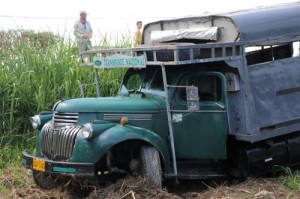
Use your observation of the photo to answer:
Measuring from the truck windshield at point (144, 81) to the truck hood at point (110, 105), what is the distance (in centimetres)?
32

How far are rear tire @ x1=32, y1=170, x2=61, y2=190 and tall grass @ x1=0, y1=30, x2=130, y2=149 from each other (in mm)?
2369

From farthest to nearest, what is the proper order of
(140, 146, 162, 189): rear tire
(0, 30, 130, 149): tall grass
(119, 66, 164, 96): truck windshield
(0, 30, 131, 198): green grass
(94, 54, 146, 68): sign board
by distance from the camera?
(0, 30, 130, 149): tall grass < (0, 30, 131, 198): green grass < (119, 66, 164, 96): truck windshield < (94, 54, 146, 68): sign board < (140, 146, 162, 189): rear tire

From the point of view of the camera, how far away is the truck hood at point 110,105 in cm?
706

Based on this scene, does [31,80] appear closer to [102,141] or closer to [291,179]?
[102,141]

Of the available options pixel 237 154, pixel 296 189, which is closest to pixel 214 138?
pixel 237 154

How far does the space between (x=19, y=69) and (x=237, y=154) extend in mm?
4963

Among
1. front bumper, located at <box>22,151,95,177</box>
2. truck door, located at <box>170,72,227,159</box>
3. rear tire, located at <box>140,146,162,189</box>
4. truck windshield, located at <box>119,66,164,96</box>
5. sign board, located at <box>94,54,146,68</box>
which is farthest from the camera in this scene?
truck windshield, located at <box>119,66,164,96</box>

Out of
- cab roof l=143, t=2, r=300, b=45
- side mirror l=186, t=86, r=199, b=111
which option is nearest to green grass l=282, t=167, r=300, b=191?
side mirror l=186, t=86, r=199, b=111

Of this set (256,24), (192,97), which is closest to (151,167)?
(192,97)

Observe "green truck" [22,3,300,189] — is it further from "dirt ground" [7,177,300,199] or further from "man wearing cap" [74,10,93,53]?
"man wearing cap" [74,10,93,53]

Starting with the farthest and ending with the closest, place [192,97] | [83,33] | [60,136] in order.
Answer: [83,33] → [192,97] → [60,136]

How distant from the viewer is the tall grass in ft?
33.4

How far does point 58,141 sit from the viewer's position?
6.94 metres

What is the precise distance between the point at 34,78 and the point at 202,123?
14.3ft
